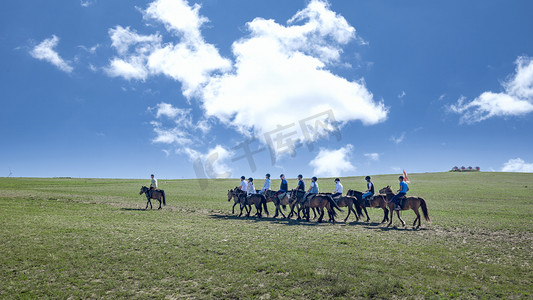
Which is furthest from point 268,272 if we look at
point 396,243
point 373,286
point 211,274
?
point 396,243

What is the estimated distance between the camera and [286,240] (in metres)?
13.6

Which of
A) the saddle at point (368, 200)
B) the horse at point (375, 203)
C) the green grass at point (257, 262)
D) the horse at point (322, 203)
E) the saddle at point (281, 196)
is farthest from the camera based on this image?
the saddle at point (281, 196)

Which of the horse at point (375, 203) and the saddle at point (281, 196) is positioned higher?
the saddle at point (281, 196)

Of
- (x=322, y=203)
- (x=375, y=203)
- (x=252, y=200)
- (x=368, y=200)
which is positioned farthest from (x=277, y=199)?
(x=375, y=203)

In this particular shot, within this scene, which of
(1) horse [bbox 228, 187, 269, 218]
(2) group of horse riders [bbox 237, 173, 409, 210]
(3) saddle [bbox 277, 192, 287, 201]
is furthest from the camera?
(1) horse [bbox 228, 187, 269, 218]

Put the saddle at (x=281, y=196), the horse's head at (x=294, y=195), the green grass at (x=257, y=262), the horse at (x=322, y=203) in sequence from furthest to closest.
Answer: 1. the saddle at (x=281, y=196)
2. the horse's head at (x=294, y=195)
3. the horse at (x=322, y=203)
4. the green grass at (x=257, y=262)

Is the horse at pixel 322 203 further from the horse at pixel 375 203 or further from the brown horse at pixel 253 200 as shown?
the brown horse at pixel 253 200

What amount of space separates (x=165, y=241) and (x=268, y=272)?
5.90 metres

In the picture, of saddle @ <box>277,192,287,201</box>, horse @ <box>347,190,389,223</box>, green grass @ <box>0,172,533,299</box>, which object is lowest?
green grass @ <box>0,172,533,299</box>

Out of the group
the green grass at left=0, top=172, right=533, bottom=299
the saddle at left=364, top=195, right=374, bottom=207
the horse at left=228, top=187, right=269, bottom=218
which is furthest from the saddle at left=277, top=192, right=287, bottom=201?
the saddle at left=364, top=195, right=374, bottom=207

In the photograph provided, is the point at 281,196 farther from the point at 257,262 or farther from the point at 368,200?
the point at 257,262

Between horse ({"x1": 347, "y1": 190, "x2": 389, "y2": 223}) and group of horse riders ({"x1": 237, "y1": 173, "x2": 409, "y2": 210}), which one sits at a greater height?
group of horse riders ({"x1": 237, "y1": 173, "x2": 409, "y2": 210})

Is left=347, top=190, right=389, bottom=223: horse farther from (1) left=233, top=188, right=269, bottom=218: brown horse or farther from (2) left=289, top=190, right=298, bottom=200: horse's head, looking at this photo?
(1) left=233, top=188, right=269, bottom=218: brown horse

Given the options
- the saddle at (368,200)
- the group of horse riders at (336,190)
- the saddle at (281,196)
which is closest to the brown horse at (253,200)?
the group of horse riders at (336,190)
